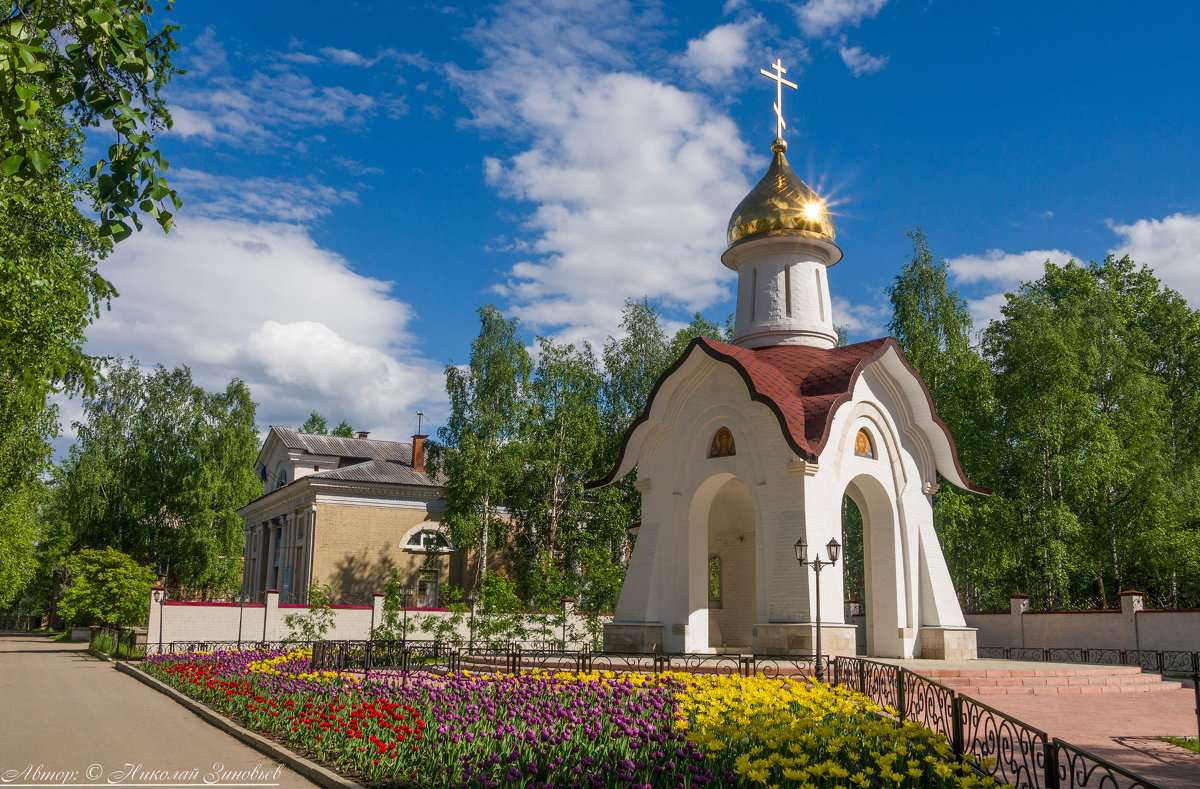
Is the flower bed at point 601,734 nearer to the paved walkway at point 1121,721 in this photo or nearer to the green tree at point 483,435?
the paved walkway at point 1121,721

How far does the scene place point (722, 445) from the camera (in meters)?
18.8

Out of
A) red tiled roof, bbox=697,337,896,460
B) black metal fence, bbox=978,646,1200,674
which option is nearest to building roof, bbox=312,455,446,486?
red tiled roof, bbox=697,337,896,460

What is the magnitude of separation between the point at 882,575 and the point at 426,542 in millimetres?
20657

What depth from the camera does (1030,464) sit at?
25.9 meters

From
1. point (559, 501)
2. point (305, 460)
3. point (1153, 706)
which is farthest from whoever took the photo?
point (305, 460)

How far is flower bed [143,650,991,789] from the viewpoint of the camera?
6.09 m

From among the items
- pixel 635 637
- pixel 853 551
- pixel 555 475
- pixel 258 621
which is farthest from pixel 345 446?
pixel 635 637

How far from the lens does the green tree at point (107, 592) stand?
26.7 m

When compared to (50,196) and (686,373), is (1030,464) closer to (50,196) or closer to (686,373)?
(686,373)

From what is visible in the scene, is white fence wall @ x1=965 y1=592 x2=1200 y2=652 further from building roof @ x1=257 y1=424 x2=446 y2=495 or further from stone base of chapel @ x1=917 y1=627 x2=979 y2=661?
building roof @ x1=257 y1=424 x2=446 y2=495

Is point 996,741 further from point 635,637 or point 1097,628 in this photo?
point 1097,628

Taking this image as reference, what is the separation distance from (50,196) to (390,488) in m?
20.7

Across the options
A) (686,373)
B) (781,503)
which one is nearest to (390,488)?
(686,373)

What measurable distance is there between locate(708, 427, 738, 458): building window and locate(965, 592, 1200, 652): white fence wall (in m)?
9.73
